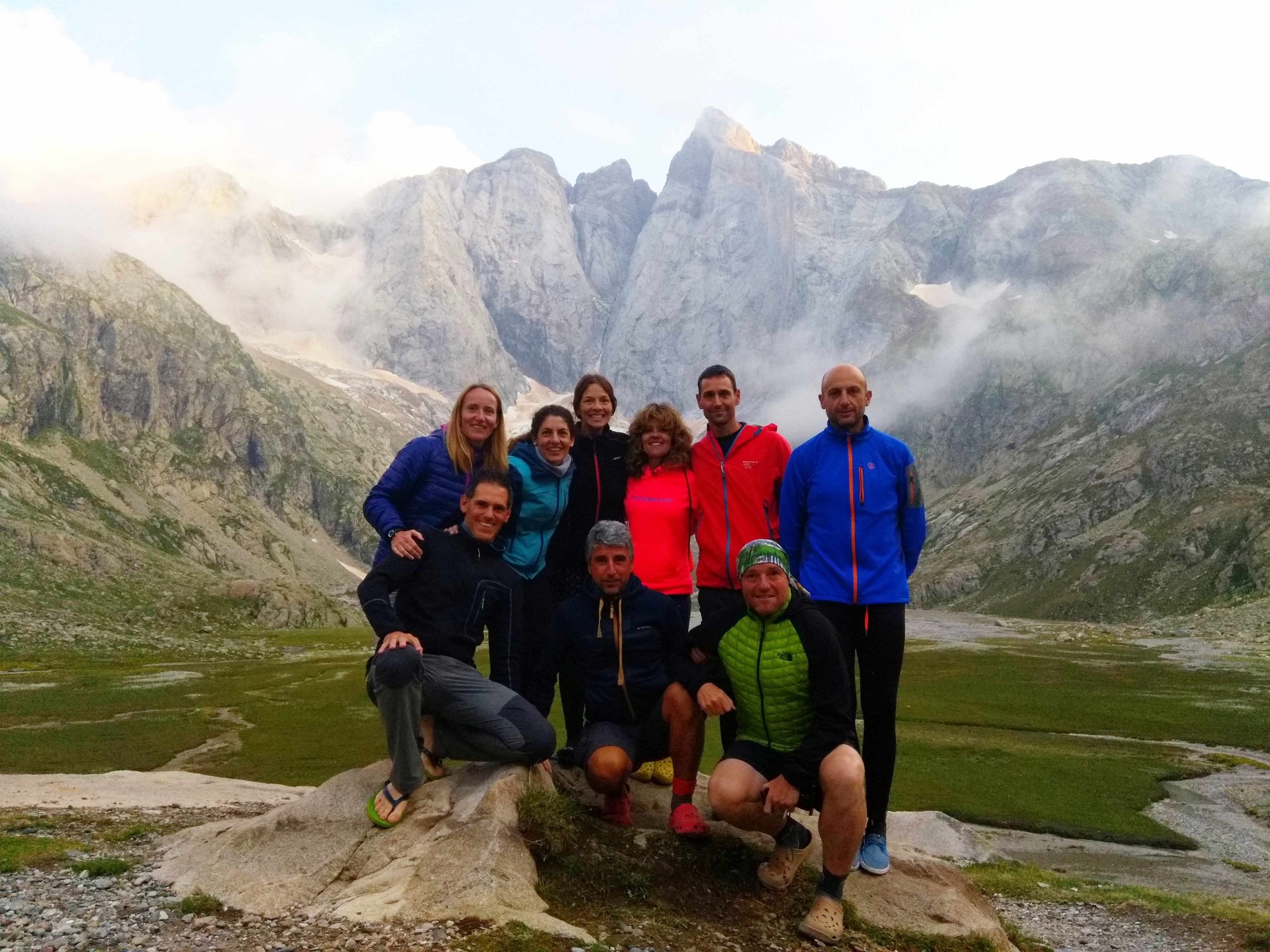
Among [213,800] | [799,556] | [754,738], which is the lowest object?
[213,800]

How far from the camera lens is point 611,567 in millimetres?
11852

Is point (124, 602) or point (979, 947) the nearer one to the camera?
point (979, 947)

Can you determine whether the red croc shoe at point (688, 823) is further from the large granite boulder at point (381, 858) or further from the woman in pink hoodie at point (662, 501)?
the woman in pink hoodie at point (662, 501)

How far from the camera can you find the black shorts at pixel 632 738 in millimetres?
11883

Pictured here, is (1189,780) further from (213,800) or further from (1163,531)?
(1163,531)

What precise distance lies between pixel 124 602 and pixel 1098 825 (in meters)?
132

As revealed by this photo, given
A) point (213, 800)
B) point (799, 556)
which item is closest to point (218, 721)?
point (213, 800)

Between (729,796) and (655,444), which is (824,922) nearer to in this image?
(729,796)

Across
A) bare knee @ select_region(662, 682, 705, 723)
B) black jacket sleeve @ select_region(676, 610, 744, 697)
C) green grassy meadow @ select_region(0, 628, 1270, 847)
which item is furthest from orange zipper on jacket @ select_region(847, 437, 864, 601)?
green grassy meadow @ select_region(0, 628, 1270, 847)

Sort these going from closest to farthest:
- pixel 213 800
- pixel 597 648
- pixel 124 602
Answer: pixel 597 648
pixel 213 800
pixel 124 602

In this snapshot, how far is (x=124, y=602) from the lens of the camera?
412 feet

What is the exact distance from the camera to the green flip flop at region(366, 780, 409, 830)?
11.5m

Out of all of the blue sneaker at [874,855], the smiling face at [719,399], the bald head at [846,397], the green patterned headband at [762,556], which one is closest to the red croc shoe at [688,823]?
the blue sneaker at [874,855]

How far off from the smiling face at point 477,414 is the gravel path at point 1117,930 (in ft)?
43.4
